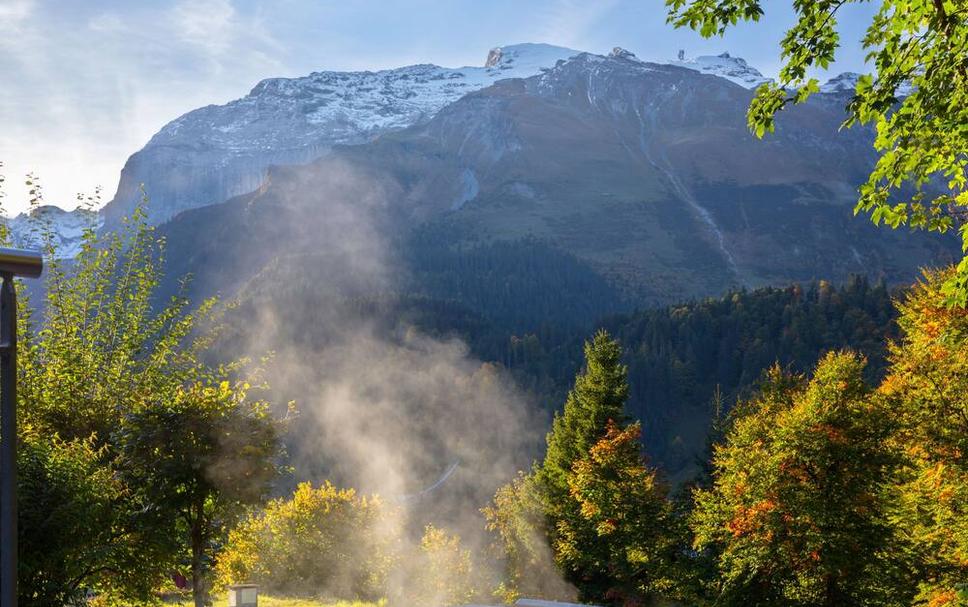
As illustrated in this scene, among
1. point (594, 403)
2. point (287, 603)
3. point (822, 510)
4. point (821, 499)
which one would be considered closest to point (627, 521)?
point (594, 403)

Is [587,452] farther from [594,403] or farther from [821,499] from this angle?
[821,499]

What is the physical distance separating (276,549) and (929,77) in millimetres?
30381

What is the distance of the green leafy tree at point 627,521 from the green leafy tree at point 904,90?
1166 inches

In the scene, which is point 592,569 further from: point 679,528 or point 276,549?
point 276,549

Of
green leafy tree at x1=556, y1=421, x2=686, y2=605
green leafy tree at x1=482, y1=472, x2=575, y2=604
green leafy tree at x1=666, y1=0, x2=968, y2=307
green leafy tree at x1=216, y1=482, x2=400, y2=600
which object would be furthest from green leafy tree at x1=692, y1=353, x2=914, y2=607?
green leafy tree at x1=666, y1=0, x2=968, y2=307

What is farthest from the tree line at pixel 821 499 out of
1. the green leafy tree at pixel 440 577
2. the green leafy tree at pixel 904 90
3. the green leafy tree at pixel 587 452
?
the green leafy tree at pixel 904 90

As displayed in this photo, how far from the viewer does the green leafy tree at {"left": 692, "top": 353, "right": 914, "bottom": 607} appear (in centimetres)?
2547

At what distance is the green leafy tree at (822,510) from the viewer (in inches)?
1003

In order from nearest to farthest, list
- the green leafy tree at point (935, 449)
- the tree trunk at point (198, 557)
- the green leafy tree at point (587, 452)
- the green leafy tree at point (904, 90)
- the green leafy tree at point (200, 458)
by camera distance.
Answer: the green leafy tree at point (904, 90)
the green leafy tree at point (200, 458)
the tree trunk at point (198, 557)
the green leafy tree at point (935, 449)
the green leafy tree at point (587, 452)

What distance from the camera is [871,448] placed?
26641 millimetres

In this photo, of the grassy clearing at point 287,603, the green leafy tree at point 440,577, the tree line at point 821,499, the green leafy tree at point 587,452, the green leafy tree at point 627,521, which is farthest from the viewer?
the green leafy tree at point 587,452

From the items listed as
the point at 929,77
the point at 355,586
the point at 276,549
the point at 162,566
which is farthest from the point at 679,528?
the point at 929,77

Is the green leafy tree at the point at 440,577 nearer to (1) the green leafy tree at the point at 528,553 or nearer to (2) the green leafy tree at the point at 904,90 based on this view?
(1) the green leafy tree at the point at 528,553

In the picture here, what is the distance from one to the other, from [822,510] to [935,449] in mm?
4227
